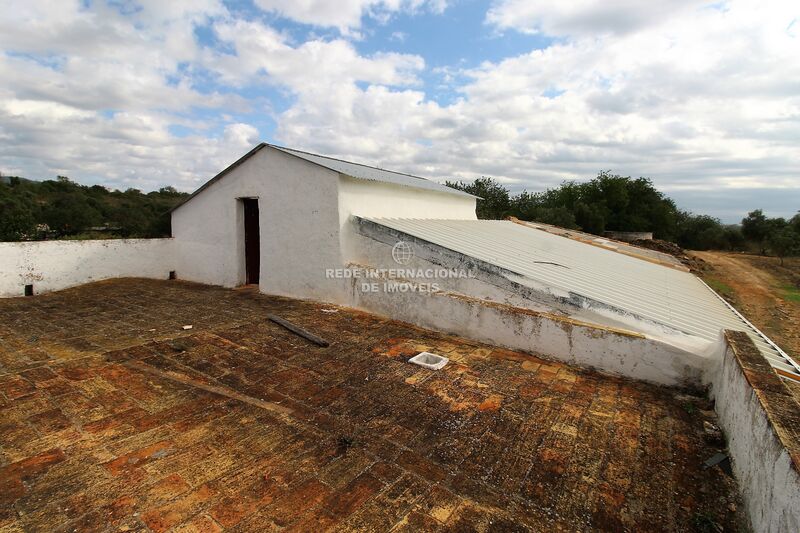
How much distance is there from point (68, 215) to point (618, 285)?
3518cm

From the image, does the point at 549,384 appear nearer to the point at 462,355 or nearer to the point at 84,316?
the point at 462,355

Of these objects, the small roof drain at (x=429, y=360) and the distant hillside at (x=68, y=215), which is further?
the distant hillside at (x=68, y=215)

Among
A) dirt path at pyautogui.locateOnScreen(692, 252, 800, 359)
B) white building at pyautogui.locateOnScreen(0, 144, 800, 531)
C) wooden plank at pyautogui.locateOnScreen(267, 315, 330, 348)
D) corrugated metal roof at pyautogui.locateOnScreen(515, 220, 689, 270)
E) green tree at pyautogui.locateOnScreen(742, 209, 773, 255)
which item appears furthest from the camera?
green tree at pyautogui.locateOnScreen(742, 209, 773, 255)

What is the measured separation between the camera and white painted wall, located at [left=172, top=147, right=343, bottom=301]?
800 cm

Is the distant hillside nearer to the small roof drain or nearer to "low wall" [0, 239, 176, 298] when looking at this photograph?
"low wall" [0, 239, 176, 298]

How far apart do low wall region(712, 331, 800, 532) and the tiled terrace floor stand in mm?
269

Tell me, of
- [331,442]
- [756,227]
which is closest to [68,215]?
[331,442]

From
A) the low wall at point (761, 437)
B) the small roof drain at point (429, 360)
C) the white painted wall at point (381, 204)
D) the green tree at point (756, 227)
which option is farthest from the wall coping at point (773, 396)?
the green tree at point (756, 227)

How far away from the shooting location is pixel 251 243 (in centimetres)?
994

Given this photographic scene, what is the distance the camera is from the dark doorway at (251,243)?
9.73m

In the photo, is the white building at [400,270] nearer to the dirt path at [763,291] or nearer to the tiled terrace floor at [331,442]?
the tiled terrace floor at [331,442]

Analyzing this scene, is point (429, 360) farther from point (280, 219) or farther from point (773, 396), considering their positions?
point (280, 219)

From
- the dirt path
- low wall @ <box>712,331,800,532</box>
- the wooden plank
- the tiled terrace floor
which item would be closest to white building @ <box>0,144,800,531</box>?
low wall @ <box>712,331,800,532</box>

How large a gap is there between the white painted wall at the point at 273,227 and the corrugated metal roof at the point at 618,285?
1641 mm
